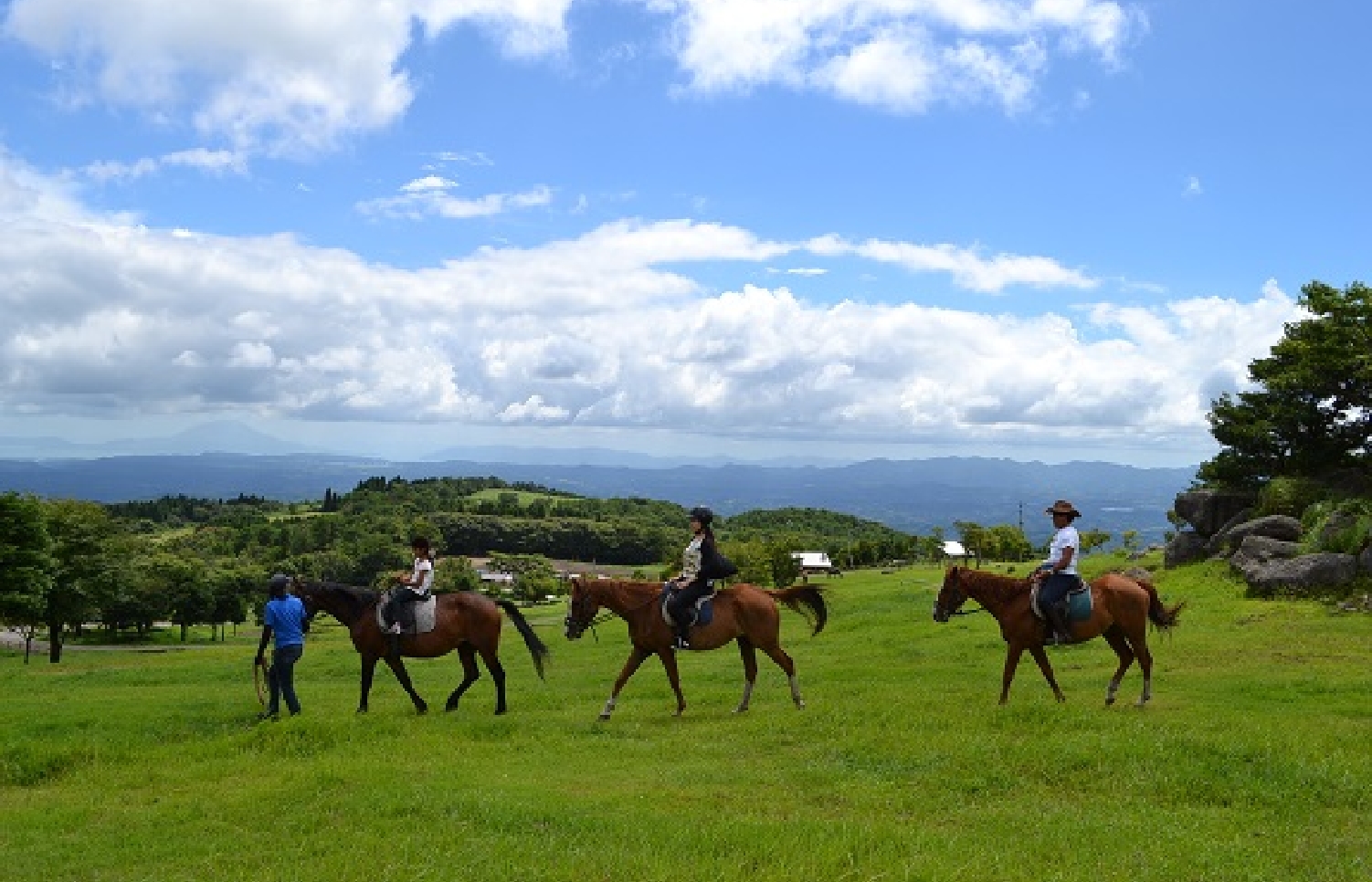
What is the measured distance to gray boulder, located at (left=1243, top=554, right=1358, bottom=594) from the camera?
25656 mm

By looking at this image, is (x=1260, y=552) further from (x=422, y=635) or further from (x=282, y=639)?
(x=282, y=639)

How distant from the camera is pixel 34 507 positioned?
4522cm

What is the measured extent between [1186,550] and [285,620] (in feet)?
107

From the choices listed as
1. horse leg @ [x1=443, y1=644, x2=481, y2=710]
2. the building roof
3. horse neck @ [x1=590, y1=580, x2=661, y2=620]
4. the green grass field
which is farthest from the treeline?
the green grass field

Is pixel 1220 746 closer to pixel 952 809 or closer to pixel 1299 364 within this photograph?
pixel 952 809

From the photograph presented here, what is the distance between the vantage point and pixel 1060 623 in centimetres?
1458

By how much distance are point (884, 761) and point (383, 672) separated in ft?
60.4

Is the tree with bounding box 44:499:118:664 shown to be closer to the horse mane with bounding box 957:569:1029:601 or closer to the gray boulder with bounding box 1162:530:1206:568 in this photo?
the horse mane with bounding box 957:569:1029:601

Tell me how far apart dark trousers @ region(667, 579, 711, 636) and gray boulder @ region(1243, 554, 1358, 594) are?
65.3 ft

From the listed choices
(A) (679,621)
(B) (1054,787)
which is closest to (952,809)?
(B) (1054,787)

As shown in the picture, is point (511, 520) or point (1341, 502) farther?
point (511, 520)

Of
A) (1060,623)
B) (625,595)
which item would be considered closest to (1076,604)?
(1060,623)

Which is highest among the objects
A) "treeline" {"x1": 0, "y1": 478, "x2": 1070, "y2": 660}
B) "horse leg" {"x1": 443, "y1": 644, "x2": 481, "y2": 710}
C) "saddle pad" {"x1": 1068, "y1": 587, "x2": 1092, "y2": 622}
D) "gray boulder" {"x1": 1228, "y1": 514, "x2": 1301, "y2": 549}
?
"gray boulder" {"x1": 1228, "y1": 514, "x2": 1301, "y2": 549}

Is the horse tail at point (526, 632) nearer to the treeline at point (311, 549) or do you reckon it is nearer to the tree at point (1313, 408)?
the treeline at point (311, 549)
